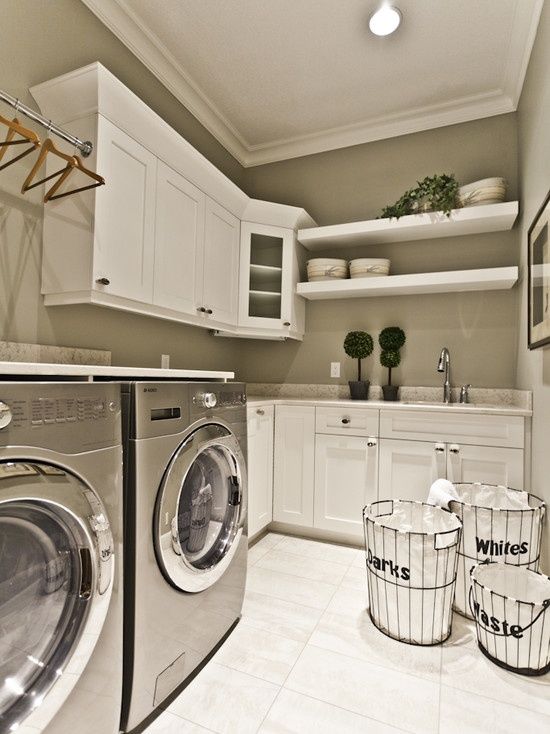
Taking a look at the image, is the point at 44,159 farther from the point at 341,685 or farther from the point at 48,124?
the point at 341,685

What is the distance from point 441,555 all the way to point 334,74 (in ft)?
8.67

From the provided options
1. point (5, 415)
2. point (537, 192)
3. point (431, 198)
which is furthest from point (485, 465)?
point (5, 415)

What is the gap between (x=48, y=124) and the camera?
1483 millimetres

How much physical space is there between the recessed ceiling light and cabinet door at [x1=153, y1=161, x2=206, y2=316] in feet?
3.98

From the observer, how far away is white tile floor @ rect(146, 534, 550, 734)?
1.21 meters

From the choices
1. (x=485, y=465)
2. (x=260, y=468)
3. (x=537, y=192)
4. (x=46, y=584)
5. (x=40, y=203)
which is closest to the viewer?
(x=46, y=584)

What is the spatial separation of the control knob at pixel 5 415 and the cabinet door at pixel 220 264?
1.72 metres

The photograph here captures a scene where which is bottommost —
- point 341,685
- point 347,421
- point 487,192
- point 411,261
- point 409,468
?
point 341,685

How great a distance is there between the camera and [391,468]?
232cm

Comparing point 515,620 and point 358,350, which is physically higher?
point 358,350

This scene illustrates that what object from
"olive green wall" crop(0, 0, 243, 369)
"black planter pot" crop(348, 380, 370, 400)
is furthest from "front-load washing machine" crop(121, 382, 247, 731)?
"black planter pot" crop(348, 380, 370, 400)

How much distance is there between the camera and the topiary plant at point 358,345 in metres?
2.80

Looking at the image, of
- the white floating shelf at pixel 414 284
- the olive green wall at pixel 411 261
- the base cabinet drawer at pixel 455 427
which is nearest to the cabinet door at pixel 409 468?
the base cabinet drawer at pixel 455 427

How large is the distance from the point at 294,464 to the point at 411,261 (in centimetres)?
160
